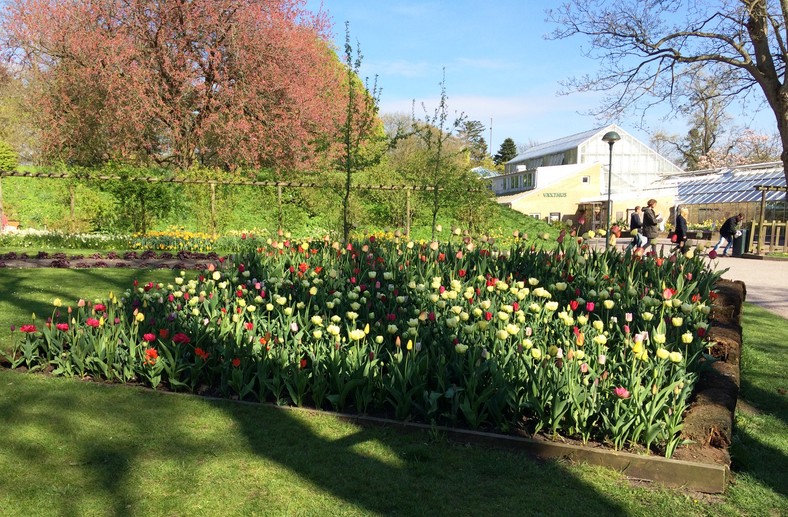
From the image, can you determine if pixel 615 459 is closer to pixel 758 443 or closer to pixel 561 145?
pixel 758 443

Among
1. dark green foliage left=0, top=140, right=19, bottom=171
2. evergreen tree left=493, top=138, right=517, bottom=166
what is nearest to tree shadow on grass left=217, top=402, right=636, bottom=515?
dark green foliage left=0, top=140, right=19, bottom=171

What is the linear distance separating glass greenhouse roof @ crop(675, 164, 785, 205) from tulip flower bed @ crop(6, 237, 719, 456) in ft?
90.1

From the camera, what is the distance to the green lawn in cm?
259

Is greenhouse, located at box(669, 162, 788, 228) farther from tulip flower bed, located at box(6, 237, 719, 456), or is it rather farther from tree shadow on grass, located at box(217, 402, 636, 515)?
tree shadow on grass, located at box(217, 402, 636, 515)

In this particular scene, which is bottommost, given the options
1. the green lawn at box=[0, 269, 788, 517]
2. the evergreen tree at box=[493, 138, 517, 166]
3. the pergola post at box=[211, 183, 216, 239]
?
the green lawn at box=[0, 269, 788, 517]

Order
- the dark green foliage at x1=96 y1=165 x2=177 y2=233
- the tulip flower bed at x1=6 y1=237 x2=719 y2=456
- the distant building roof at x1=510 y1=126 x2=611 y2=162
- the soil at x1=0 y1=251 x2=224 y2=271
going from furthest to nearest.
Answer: the distant building roof at x1=510 y1=126 x2=611 y2=162 < the dark green foliage at x1=96 y1=165 x2=177 y2=233 < the soil at x1=0 y1=251 x2=224 y2=271 < the tulip flower bed at x1=6 y1=237 x2=719 y2=456

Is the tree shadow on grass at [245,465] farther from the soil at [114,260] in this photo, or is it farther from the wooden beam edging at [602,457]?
the soil at [114,260]

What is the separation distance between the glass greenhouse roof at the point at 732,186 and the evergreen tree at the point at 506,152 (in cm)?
4612

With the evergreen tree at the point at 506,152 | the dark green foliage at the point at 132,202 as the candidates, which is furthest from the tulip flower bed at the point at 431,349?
the evergreen tree at the point at 506,152

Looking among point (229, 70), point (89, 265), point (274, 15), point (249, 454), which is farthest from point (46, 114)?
point (249, 454)

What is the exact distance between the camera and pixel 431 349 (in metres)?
3.69

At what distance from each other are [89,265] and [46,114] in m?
12.8

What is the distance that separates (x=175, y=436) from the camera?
3.22 meters

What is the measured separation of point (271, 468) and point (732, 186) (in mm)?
36890
